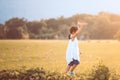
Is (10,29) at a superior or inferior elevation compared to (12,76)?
superior

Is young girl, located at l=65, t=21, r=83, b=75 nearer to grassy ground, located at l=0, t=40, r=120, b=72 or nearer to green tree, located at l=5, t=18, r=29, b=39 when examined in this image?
grassy ground, located at l=0, t=40, r=120, b=72

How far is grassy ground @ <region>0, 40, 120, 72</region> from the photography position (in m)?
8.94

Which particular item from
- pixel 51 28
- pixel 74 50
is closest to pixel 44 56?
pixel 51 28

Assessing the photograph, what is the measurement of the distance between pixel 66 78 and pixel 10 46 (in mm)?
5217

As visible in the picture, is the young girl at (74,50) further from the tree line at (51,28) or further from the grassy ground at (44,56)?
the tree line at (51,28)

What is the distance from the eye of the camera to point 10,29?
11.2 m

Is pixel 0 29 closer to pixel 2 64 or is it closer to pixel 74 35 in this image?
pixel 2 64

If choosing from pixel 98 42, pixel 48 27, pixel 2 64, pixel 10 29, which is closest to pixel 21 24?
pixel 10 29

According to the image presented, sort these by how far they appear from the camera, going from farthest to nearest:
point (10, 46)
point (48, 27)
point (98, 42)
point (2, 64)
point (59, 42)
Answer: point (98, 42) < point (59, 42) < point (48, 27) < point (10, 46) < point (2, 64)

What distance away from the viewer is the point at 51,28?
1269cm

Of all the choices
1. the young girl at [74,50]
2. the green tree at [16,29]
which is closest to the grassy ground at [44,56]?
the green tree at [16,29]

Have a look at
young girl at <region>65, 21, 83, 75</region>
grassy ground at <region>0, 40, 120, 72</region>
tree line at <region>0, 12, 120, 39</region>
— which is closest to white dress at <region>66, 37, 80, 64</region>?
young girl at <region>65, 21, 83, 75</region>

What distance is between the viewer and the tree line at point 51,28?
11114mm

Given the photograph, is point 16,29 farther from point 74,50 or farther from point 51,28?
point 74,50
